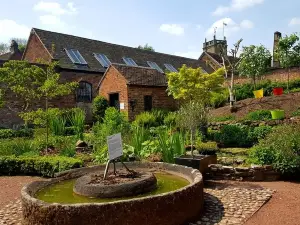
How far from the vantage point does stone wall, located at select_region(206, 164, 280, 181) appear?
7.14m

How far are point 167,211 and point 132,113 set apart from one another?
1478 cm

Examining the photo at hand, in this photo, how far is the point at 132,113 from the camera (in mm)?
19000

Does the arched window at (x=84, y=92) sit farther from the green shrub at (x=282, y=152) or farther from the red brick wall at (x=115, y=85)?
the green shrub at (x=282, y=152)

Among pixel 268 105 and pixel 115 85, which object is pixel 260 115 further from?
pixel 115 85

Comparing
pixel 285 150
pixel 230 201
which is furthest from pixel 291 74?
pixel 230 201

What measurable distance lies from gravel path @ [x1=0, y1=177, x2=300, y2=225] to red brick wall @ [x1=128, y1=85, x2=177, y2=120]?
12142 mm

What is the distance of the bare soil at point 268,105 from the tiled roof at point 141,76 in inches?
191

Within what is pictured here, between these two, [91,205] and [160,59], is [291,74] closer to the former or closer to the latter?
[160,59]

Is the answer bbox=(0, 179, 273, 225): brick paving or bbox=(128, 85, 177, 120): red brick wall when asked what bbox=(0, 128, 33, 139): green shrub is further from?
bbox=(0, 179, 273, 225): brick paving

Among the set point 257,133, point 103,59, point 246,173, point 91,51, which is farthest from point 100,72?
point 246,173

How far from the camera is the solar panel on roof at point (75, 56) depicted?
77.4 feet

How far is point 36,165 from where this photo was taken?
864cm

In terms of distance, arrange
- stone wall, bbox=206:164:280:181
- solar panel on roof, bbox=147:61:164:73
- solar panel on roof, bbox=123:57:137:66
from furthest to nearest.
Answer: solar panel on roof, bbox=147:61:164:73 → solar panel on roof, bbox=123:57:137:66 → stone wall, bbox=206:164:280:181

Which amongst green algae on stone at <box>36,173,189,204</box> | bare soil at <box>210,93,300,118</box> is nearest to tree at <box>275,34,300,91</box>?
bare soil at <box>210,93,300,118</box>
